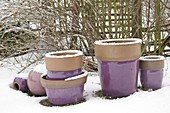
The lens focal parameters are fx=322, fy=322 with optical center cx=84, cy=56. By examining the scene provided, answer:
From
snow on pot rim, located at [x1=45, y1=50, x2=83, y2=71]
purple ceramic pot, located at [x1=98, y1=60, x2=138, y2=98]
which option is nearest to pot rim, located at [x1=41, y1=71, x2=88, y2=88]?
snow on pot rim, located at [x1=45, y1=50, x2=83, y2=71]

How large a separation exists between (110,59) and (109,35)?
1.41 m

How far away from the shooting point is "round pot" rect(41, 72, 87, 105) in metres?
3.25

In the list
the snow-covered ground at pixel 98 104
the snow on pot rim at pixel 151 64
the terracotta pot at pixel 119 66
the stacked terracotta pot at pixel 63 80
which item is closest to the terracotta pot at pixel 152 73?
the snow on pot rim at pixel 151 64

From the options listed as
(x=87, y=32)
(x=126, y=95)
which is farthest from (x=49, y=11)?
(x=126, y=95)

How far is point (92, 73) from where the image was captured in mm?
4648

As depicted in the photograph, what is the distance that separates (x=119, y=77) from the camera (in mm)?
3355

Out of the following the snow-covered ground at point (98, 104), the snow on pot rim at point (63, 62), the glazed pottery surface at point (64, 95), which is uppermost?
the snow on pot rim at point (63, 62)

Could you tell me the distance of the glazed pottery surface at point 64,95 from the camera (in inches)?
129

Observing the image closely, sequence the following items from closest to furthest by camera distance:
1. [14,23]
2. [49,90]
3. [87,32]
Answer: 1. [49,90]
2. [87,32]
3. [14,23]

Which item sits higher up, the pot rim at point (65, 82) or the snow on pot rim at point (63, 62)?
the snow on pot rim at point (63, 62)

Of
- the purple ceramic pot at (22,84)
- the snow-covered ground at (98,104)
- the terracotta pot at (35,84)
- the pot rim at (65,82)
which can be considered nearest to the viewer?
the snow-covered ground at (98,104)

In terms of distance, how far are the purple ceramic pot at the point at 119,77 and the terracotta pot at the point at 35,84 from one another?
77cm

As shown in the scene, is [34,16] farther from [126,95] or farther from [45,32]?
[126,95]

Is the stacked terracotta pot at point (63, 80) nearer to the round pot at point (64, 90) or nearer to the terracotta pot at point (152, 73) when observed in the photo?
the round pot at point (64, 90)
